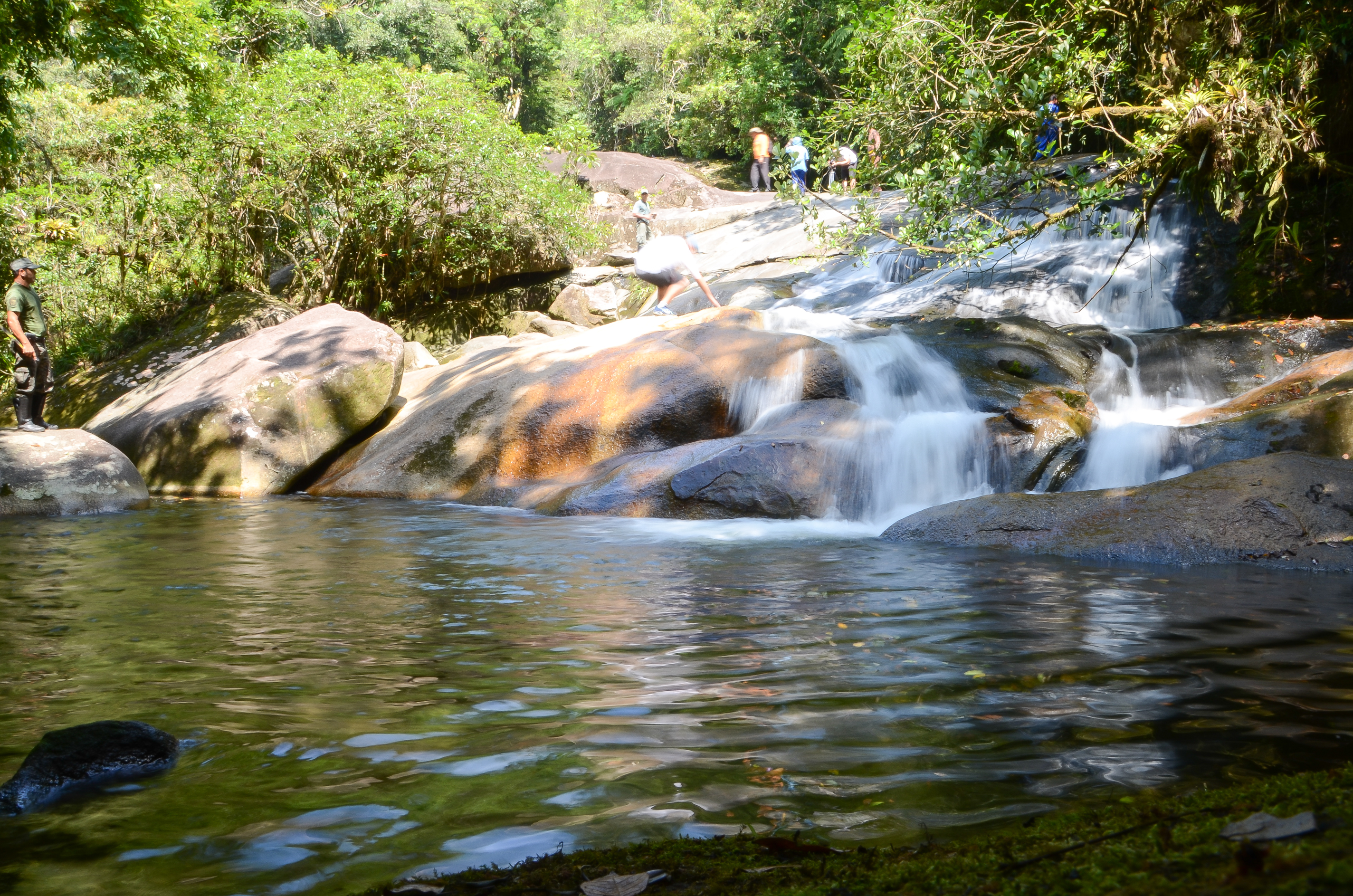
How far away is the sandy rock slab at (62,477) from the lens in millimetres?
10008

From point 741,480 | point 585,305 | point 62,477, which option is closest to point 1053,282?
point 741,480

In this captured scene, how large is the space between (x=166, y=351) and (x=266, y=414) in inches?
294

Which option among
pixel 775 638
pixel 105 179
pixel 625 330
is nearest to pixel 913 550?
pixel 775 638

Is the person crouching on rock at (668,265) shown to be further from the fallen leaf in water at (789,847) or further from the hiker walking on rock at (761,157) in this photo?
the fallen leaf in water at (789,847)

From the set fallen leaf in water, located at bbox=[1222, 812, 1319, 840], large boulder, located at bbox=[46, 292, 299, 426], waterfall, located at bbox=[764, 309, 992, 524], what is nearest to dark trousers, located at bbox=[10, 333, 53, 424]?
large boulder, located at bbox=[46, 292, 299, 426]

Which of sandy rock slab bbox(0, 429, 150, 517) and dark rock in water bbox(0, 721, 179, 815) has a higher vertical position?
sandy rock slab bbox(0, 429, 150, 517)

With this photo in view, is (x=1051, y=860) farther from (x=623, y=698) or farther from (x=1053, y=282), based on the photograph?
(x=1053, y=282)

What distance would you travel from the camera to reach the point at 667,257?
13.2m

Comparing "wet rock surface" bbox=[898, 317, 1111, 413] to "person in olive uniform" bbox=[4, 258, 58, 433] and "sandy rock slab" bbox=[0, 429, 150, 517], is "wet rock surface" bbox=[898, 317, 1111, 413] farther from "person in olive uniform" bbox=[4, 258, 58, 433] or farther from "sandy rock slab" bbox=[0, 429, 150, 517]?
"person in olive uniform" bbox=[4, 258, 58, 433]

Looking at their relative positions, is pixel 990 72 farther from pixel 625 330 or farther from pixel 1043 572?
pixel 1043 572

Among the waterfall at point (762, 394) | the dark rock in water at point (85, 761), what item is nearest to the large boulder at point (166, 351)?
the waterfall at point (762, 394)

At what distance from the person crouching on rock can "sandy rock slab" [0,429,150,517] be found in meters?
6.91

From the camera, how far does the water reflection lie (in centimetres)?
219

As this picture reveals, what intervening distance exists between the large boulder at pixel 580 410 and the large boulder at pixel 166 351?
7159 mm
